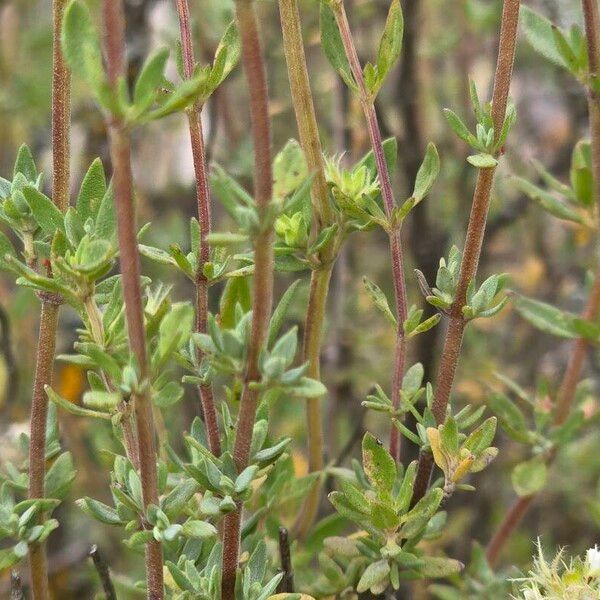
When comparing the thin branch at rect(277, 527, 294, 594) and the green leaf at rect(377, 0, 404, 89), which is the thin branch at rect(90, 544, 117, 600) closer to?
the thin branch at rect(277, 527, 294, 594)

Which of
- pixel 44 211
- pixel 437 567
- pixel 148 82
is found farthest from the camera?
pixel 437 567

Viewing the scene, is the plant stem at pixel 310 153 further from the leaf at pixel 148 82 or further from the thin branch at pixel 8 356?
the thin branch at pixel 8 356

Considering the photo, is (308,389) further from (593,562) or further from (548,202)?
(548,202)

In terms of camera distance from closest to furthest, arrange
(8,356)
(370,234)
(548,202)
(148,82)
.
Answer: (148,82), (548,202), (8,356), (370,234)

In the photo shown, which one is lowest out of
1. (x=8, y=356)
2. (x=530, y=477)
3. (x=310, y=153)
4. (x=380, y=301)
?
(x=530, y=477)

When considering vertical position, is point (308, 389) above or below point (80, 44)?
below

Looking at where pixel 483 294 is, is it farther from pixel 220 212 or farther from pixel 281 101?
pixel 220 212

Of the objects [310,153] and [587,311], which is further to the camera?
[587,311]

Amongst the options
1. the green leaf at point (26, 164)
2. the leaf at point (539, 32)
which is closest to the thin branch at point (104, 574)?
the green leaf at point (26, 164)

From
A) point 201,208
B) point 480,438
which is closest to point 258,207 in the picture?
point 201,208

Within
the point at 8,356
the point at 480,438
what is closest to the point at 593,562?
the point at 480,438
